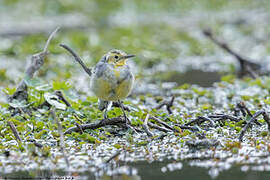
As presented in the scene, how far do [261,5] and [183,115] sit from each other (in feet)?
43.9

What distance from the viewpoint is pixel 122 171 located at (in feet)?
15.4

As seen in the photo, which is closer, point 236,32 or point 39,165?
point 39,165

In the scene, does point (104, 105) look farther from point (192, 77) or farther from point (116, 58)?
point (192, 77)

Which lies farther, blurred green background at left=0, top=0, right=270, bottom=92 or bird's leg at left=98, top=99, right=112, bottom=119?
blurred green background at left=0, top=0, right=270, bottom=92

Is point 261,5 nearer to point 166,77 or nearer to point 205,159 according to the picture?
point 166,77

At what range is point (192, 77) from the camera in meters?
10.1

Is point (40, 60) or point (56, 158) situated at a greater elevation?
point (40, 60)

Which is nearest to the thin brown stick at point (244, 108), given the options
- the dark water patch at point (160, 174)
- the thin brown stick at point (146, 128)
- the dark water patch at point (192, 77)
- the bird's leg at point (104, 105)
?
the thin brown stick at point (146, 128)

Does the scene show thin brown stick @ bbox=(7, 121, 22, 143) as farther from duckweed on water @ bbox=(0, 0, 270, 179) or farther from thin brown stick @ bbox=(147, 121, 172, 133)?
thin brown stick @ bbox=(147, 121, 172, 133)

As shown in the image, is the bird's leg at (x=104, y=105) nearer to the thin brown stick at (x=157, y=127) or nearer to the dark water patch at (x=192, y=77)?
the thin brown stick at (x=157, y=127)

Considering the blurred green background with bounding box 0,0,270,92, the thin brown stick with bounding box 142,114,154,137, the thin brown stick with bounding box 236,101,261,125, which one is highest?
the blurred green background with bounding box 0,0,270,92

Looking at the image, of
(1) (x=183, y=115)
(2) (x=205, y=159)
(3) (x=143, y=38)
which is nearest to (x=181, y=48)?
(3) (x=143, y=38)

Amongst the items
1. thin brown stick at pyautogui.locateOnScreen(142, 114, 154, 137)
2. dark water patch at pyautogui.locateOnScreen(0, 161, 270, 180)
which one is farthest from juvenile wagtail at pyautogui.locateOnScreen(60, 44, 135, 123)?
dark water patch at pyautogui.locateOnScreen(0, 161, 270, 180)

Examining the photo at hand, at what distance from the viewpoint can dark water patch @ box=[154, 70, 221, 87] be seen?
955 cm
